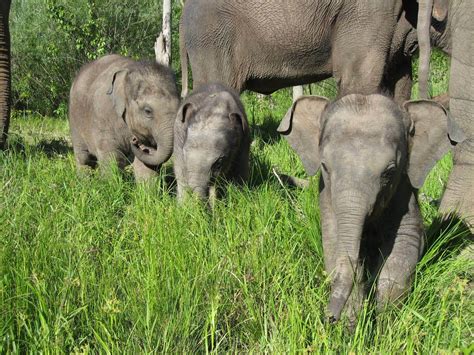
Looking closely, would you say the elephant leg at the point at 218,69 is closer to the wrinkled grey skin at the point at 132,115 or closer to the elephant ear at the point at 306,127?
the wrinkled grey skin at the point at 132,115

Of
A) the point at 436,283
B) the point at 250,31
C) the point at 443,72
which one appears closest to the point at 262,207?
the point at 436,283

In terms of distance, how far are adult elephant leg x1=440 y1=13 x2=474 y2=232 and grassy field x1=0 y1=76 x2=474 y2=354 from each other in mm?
200

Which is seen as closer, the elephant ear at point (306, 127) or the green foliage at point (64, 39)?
the elephant ear at point (306, 127)

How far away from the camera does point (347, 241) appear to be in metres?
3.14

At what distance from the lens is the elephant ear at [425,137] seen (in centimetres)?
353

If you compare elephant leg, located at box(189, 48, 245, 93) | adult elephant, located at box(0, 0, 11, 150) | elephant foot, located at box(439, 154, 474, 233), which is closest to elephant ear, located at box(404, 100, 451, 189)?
elephant foot, located at box(439, 154, 474, 233)

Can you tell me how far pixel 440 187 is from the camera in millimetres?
5887

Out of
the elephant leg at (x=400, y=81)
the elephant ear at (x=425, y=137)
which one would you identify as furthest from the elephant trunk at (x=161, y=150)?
the elephant ear at (x=425, y=137)

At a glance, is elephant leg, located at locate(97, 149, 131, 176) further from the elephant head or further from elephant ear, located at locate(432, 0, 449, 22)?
elephant ear, located at locate(432, 0, 449, 22)

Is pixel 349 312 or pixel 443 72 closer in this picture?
pixel 349 312

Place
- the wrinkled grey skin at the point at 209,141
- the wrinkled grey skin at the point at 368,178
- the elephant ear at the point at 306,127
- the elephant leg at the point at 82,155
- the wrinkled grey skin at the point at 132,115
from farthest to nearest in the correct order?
the elephant leg at the point at 82,155 < the wrinkled grey skin at the point at 132,115 < the wrinkled grey skin at the point at 209,141 < the elephant ear at the point at 306,127 < the wrinkled grey skin at the point at 368,178

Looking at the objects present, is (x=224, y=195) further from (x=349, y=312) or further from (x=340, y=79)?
(x=349, y=312)

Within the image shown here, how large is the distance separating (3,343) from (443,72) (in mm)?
11418

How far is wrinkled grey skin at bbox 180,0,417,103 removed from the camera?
18.1 feet
